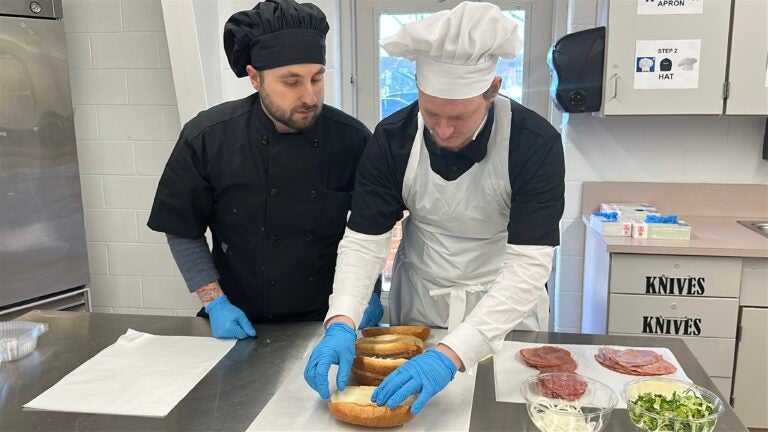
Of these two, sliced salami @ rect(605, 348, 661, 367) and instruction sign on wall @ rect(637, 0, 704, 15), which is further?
instruction sign on wall @ rect(637, 0, 704, 15)

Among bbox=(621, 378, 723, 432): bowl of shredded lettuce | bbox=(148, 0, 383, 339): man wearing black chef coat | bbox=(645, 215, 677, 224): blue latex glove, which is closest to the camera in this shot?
bbox=(621, 378, 723, 432): bowl of shredded lettuce

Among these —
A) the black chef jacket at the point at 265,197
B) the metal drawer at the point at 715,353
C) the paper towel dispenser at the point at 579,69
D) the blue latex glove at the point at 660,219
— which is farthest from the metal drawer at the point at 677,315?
the black chef jacket at the point at 265,197

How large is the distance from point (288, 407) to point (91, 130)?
2.43m

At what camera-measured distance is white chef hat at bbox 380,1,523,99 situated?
4.34ft

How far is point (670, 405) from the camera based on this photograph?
3.71 feet

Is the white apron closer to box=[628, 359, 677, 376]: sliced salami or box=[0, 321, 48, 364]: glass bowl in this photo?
box=[628, 359, 677, 376]: sliced salami

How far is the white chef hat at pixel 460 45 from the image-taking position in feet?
4.34

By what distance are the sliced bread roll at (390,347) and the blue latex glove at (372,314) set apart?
26 centimetres

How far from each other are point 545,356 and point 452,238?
0.41 meters

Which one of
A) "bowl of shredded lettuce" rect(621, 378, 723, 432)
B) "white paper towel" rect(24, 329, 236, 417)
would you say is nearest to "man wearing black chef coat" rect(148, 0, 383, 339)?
"white paper towel" rect(24, 329, 236, 417)

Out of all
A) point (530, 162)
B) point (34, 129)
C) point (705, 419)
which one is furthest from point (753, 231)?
point (34, 129)

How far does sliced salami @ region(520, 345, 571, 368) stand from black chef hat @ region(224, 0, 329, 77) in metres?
0.91

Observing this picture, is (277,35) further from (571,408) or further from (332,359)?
(571,408)

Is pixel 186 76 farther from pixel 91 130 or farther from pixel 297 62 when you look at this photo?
pixel 297 62
